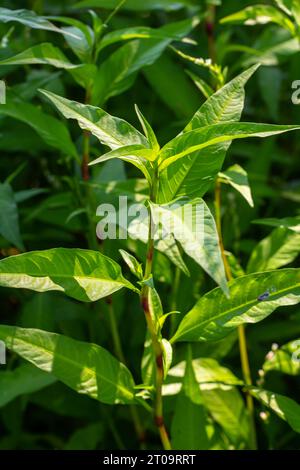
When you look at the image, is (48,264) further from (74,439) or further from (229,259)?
(74,439)

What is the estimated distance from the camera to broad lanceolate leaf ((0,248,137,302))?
2.64 ft

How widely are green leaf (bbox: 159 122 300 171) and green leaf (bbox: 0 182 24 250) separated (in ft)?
1.01

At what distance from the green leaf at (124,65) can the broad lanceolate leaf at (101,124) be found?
0.94 ft

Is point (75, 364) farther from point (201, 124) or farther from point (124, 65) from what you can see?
point (124, 65)

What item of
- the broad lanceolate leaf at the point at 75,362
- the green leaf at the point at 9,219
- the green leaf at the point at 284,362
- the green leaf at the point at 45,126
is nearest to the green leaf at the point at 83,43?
the green leaf at the point at 45,126

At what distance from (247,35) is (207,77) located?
259mm

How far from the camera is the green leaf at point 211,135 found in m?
0.76

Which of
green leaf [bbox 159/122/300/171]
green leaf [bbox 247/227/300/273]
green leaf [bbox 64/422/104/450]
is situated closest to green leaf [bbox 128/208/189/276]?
green leaf [bbox 159/122/300/171]

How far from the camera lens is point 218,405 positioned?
3.69ft

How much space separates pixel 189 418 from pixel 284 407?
0.47 ft

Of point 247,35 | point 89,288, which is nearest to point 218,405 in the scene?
point 89,288

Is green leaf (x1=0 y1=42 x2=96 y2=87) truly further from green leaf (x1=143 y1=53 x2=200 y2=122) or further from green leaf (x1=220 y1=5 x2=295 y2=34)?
green leaf (x1=143 y1=53 x2=200 y2=122)

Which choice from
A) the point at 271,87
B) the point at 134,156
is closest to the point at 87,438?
the point at 134,156
